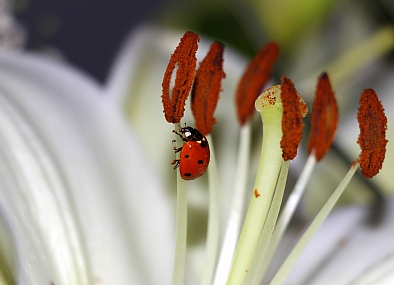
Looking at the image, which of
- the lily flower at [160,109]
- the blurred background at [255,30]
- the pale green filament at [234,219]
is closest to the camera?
the pale green filament at [234,219]

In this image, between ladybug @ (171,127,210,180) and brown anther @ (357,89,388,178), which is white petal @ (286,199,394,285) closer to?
brown anther @ (357,89,388,178)

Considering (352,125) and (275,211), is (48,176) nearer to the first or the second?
(275,211)

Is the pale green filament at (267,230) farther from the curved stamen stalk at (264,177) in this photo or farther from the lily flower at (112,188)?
the lily flower at (112,188)

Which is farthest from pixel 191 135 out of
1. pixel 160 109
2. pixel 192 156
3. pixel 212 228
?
pixel 160 109

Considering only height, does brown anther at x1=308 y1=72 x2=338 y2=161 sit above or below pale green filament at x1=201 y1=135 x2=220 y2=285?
above

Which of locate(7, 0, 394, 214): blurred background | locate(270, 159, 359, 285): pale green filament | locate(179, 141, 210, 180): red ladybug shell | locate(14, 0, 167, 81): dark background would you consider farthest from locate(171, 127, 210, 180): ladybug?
locate(14, 0, 167, 81): dark background

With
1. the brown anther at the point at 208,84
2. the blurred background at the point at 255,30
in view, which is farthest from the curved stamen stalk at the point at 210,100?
the blurred background at the point at 255,30

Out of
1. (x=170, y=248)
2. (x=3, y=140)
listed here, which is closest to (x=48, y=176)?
(x=3, y=140)
